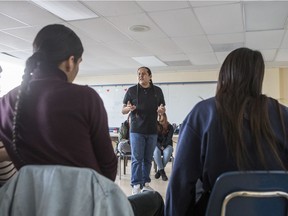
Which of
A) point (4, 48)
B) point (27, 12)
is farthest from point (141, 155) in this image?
point (4, 48)

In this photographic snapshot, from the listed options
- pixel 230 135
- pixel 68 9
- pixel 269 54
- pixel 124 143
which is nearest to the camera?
pixel 230 135

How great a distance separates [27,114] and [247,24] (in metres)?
3.46

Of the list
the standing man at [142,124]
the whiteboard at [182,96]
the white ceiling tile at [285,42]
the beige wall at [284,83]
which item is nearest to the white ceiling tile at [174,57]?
the whiteboard at [182,96]

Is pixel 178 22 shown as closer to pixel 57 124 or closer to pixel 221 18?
pixel 221 18

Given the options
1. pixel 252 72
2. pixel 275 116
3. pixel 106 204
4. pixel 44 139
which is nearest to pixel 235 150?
pixel 275 116

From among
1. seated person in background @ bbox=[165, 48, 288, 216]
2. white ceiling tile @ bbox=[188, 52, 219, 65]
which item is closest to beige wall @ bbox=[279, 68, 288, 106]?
white ceiling tile @ bbox=[188, 52, 219, 65]

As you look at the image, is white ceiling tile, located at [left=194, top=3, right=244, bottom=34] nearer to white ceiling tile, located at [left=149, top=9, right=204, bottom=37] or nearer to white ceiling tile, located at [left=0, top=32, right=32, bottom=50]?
white ceiling tile, located at [left=149, top=9, right=204, bottom=37]

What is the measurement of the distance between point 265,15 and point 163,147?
7.98ft

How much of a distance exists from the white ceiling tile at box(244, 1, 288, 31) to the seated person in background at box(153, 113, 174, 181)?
1.81 metres

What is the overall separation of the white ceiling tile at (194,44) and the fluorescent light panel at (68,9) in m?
1.49

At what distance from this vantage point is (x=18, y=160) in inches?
36.0

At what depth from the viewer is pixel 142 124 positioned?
3.14 metres

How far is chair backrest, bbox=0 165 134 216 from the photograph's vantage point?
2.69 ft

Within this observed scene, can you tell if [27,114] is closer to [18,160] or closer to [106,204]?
[18,160]
